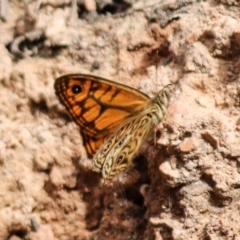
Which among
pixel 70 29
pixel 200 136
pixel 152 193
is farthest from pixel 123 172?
pixel 70 29

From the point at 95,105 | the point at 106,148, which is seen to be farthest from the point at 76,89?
the point at 106,148

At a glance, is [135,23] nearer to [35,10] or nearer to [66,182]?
[35,10]

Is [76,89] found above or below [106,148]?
above

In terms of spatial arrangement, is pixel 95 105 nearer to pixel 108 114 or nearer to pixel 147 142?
pixel 108 114

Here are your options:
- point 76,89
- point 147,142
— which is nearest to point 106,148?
point 147,142

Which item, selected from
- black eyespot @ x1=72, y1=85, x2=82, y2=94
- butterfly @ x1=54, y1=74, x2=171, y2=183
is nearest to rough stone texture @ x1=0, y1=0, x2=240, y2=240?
butterfly @ x1=54, y1=74, x2=171, y2=183
